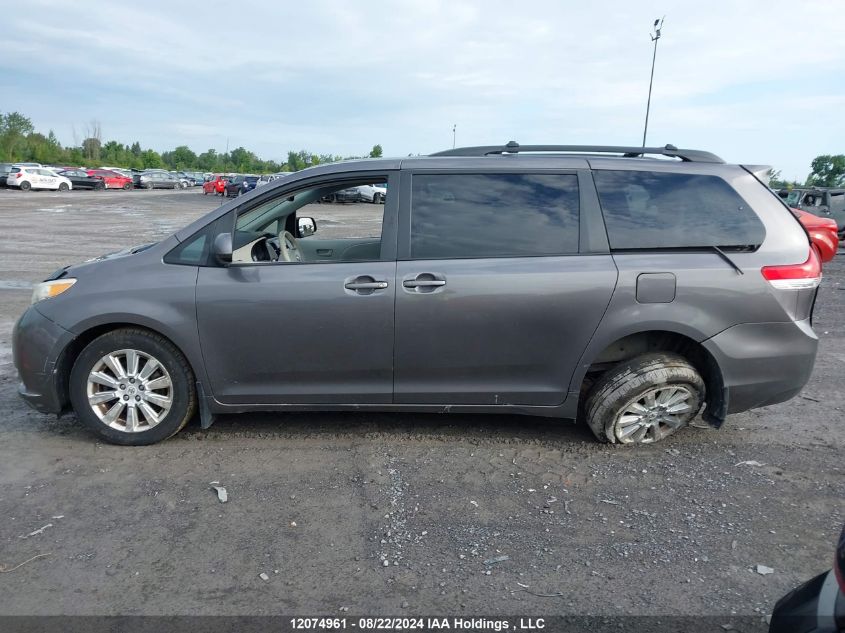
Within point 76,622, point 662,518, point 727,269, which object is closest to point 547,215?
point 727,269

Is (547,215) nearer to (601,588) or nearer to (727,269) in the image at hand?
(727,269)

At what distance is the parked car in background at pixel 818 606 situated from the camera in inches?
62.8

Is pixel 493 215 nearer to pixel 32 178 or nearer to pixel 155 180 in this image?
pixel 32 178

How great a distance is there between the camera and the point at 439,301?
3945mm

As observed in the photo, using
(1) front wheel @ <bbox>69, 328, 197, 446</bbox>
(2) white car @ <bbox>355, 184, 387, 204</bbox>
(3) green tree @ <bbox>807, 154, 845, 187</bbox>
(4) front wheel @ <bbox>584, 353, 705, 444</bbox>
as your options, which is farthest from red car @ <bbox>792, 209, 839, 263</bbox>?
(3) green tree @ <bbox>807, 154, 845, 187</bbox>

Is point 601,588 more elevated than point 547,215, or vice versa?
point 547,215

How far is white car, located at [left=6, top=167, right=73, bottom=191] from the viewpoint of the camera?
131 ft

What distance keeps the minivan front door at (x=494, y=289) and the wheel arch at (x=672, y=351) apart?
0.24 m

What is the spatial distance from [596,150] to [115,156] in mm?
106403

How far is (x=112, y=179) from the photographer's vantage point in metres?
50.2

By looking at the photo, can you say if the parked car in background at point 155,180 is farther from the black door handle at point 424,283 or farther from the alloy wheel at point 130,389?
the black door handle at point 424,283

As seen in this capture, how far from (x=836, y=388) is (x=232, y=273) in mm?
5022

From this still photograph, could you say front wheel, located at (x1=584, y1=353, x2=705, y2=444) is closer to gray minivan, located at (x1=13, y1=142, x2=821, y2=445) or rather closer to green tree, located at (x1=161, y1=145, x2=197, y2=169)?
gray minivan, located at (x1=13, y1=142, x2=821, y2=445)

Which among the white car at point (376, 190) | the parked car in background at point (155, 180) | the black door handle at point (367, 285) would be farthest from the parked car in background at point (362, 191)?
the parked car in background at point (155, 180)
